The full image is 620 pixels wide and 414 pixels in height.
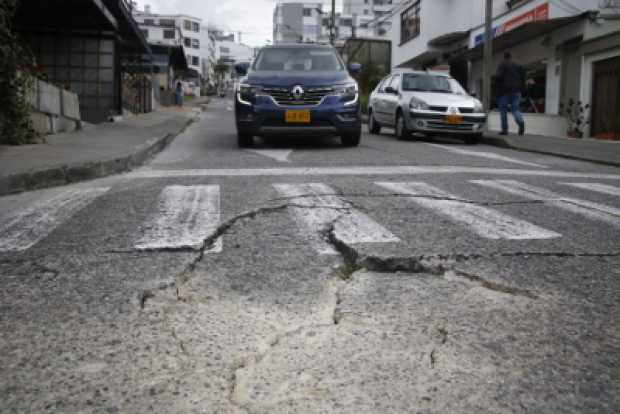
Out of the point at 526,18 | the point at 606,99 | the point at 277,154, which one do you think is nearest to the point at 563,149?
the point at 277,154

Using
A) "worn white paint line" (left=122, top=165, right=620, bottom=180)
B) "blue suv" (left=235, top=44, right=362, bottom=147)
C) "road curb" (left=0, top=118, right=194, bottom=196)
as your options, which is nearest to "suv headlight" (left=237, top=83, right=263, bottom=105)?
"blue suv" (left=235, top=44, right=362, bottom=147)

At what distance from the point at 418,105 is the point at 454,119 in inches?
29.2

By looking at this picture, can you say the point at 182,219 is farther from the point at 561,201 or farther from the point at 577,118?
the point at 577,118

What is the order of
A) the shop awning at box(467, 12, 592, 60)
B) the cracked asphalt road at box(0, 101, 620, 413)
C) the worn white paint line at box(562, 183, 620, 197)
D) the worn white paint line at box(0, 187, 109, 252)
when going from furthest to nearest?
the shop awning at box(467, 12, 592, 60) → the worn white paint line at box(562, 183, 620, 197) → the worn white paint line at box(0, 187, 109, 252) → the cracked asphalt road at box(0, 101, 620, 413)

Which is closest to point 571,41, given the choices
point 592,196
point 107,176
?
point 592,196

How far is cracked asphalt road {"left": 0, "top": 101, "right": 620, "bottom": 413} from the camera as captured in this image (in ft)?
5.52

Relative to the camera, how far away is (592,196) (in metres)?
5.18

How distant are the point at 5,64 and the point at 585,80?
14668 millimetres

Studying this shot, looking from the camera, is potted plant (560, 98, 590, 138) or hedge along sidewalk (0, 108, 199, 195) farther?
potted plant (560, 98, 590, 138)

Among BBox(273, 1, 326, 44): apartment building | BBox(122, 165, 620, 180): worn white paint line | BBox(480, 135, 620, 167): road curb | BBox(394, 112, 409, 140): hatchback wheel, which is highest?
BBox(273, 1, 326, 44): apartment building

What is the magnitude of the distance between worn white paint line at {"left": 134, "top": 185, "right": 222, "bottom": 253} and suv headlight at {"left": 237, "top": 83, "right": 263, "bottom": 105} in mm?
4056

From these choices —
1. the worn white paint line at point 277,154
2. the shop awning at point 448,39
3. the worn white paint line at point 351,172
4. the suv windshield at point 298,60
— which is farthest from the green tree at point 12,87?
the shop awning at point 448,39

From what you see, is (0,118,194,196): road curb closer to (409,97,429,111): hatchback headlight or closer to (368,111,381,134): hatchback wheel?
(409,97,429,111): hatchback headlight

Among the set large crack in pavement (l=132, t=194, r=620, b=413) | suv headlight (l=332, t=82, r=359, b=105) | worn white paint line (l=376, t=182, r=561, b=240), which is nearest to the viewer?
large crack in pavement (l=132, t=194, r=620, b=413)
